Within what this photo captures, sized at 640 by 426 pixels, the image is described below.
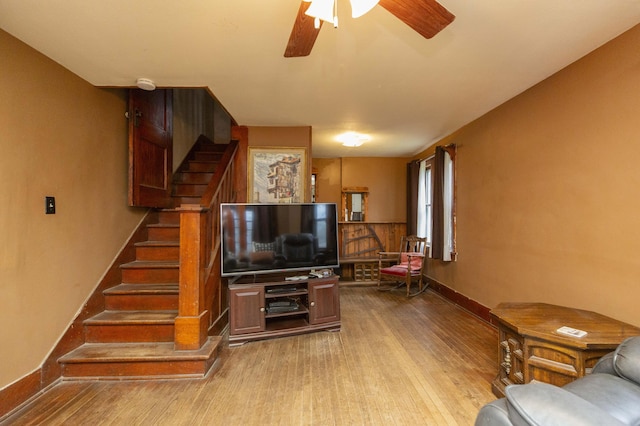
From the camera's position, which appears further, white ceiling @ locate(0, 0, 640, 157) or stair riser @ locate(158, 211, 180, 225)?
stair riser @ locate(158, 211, 180, 225)

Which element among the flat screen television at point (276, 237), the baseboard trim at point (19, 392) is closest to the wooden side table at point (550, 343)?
the flat screen television at point (276, 237)

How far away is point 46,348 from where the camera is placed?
2186 millimetres

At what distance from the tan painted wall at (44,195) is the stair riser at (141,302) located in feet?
0.82

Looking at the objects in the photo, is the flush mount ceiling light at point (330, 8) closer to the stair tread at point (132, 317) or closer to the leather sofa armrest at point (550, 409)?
the leather sofa armrest at point (550, 409)

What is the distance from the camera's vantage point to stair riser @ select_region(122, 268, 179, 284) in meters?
2.99

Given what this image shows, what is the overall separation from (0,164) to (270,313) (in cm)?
240

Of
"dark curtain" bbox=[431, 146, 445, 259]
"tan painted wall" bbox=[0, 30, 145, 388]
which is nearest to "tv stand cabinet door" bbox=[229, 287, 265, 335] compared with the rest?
"tan painted wall" bbox=[0, 30, 145, 388]

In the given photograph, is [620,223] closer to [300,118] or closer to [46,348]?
[300,118]

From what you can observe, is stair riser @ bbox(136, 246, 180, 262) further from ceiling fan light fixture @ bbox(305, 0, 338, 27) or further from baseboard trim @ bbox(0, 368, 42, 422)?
ceiling fan light fixture @ bbox(305, 0, 338, 27)

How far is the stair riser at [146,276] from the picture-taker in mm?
2990

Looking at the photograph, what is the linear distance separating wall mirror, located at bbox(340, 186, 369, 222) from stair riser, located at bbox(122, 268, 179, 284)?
372cm


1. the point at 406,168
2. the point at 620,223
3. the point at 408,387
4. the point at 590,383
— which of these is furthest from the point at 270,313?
the point at 406,168

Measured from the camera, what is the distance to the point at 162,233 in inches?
137

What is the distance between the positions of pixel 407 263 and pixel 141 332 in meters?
4.05
